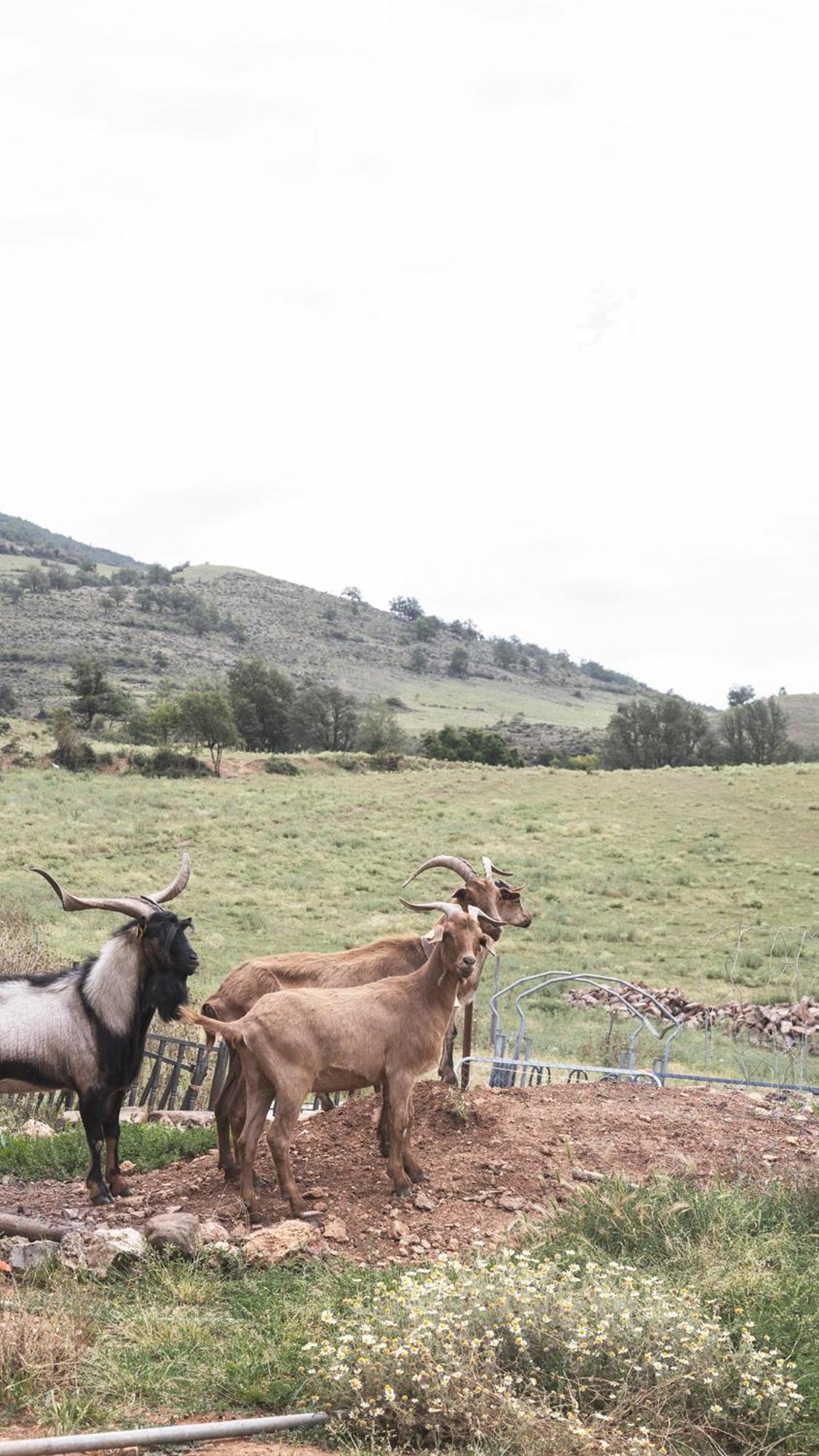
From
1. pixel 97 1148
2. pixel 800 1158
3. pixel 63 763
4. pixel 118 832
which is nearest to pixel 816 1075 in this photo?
pixel 800 1158

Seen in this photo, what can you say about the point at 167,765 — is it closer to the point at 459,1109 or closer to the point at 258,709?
the point at 258,709

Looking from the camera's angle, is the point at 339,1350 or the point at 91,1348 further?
the point at 91,1348

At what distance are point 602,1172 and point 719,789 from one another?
142 ft

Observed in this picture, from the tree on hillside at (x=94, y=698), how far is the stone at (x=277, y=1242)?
62.8 metres

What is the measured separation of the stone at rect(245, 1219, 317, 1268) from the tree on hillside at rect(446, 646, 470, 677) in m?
123

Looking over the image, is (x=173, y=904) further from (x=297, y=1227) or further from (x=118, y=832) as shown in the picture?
(x=297, y=1227)

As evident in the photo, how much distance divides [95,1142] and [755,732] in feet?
221

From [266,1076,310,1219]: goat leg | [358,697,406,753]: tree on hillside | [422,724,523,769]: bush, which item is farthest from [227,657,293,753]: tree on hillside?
[266,1076,310,1219]: goat leg

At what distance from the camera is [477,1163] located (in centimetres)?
851

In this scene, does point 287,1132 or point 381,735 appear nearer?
point 287,1132

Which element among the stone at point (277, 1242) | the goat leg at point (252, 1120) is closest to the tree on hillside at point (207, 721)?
the goat leg at point (252, 1120)

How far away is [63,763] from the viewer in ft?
178

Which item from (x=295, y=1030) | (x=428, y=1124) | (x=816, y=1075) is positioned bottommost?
(x=816, y=1075)

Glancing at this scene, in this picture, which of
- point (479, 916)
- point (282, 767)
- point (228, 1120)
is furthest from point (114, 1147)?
point (282, 767)
